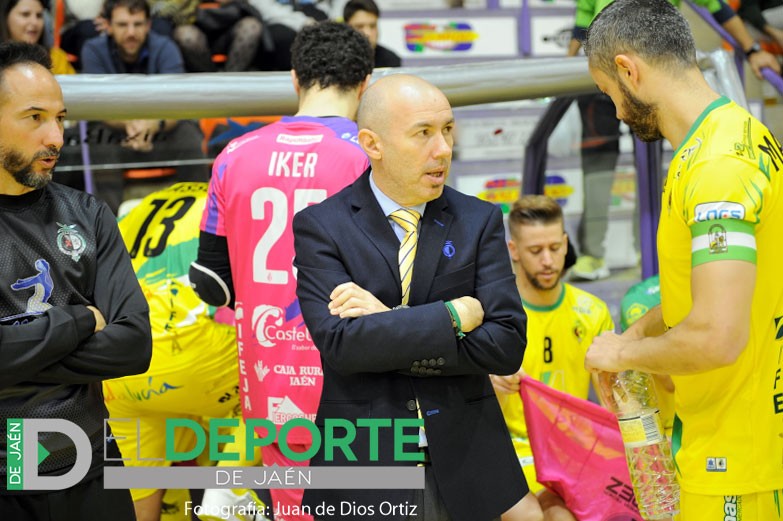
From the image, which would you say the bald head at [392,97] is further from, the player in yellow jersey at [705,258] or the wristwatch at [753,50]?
the wristwatch at [753,50]

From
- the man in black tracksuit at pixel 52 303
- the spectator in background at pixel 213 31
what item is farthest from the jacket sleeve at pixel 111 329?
the spectator in background at pixel 213 31

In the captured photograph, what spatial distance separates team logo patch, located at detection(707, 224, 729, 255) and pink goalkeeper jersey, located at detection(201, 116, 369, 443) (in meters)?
1.24

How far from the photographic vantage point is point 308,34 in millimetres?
3453

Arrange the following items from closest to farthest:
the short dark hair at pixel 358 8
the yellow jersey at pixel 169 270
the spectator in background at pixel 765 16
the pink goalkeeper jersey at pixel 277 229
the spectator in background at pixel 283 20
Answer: the pink goalkeeper jersey at pixel 277 229 < the yellow jersey at pixel 169 270 < the spectator in background at pixel 765 16 < the short dark hair at pixel 358 8 < the spectator in background at pixel 283 20

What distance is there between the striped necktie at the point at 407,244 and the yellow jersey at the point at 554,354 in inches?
71.1

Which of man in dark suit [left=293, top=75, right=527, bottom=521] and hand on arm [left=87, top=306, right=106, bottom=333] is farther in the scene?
hand on arm [left=87, top=306, right=106, bottom=333]

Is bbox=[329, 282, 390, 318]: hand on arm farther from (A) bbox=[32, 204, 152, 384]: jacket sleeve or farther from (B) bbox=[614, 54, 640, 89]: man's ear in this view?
(B) bbox=[614, 54, 640, 89]: man's ear

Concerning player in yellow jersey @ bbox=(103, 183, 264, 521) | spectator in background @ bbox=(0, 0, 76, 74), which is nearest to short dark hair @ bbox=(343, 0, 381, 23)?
spectator in background @ bbox=(0, 0, 76, 74)

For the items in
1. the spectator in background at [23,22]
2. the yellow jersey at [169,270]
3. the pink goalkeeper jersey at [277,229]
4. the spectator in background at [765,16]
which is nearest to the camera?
the pink goalkeeper jersey at [277,229]

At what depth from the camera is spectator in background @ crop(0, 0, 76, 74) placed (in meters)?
6.63

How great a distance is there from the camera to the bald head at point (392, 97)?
8.73ft

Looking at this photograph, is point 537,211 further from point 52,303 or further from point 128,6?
point 128,6

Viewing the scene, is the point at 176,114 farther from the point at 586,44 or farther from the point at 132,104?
the point at 586,44

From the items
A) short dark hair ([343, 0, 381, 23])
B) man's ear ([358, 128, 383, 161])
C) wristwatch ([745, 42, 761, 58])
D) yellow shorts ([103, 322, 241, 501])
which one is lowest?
yellow shorts ([103, 322, 241, 501])
